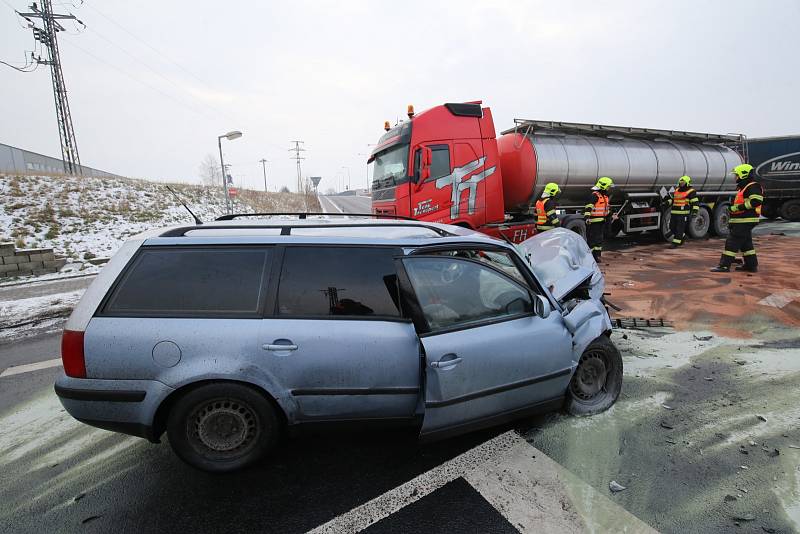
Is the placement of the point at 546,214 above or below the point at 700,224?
above

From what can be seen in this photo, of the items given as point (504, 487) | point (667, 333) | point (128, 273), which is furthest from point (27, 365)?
point (667, 333)

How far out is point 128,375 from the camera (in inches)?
89.3

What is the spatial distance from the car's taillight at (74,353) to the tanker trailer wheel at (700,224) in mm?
14580

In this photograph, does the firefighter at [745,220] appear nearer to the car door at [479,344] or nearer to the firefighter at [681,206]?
the firefighter at [681,206]

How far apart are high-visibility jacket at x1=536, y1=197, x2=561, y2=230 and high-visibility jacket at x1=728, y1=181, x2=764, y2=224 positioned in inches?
120

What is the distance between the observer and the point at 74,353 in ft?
7.48

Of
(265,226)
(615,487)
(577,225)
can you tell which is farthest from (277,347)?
(577,225)

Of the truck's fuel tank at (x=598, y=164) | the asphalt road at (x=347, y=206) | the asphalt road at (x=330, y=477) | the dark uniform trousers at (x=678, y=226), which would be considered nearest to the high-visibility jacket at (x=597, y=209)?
the truck's fuel tank at (x=598, y=164)

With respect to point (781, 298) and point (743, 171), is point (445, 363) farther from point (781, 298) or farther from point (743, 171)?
point (743, 171)

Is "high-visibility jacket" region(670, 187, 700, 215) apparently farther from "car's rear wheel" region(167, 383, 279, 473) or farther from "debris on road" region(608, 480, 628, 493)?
"car's rear wheel" region(167, 383, 279, 473)

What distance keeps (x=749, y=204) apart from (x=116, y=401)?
9335 mm

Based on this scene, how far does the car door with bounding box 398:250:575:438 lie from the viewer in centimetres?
234

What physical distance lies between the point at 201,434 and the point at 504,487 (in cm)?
187

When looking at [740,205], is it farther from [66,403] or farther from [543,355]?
[66,403]
